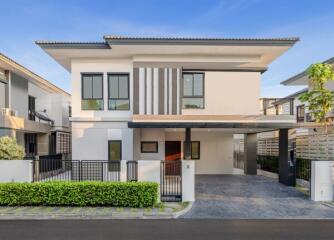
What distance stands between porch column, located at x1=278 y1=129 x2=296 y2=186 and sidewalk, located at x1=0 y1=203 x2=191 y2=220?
23.8 ft

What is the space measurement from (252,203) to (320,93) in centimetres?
557

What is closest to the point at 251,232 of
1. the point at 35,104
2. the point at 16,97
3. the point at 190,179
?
the point at 190,179

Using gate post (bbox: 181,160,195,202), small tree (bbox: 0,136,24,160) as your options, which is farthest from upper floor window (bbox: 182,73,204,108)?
small tree (bbox: 0,136,24,160)

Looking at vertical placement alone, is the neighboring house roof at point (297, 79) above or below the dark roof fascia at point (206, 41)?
below

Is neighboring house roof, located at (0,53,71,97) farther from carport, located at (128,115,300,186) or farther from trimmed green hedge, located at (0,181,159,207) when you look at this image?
trimmed green hedge, located at (0,181,159,207)

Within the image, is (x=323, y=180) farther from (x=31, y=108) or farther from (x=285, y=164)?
Answer: (x=31, y=108)

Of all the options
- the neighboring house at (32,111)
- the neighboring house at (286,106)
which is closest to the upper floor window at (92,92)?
the neighboring house at (32,111)

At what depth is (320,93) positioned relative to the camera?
11.4 meters

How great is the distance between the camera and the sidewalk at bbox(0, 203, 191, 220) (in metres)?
8.35

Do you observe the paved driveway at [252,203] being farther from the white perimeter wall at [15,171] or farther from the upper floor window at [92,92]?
the upper floor window at [92,92]

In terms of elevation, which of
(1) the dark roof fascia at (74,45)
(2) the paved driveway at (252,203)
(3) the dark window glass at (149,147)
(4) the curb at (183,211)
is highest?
(1) the dark roof fascia at (74,45)

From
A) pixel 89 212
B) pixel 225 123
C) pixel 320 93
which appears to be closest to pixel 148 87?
pixel 225 123

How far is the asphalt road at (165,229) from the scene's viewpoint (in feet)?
22.2

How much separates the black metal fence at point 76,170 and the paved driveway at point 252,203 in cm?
309
